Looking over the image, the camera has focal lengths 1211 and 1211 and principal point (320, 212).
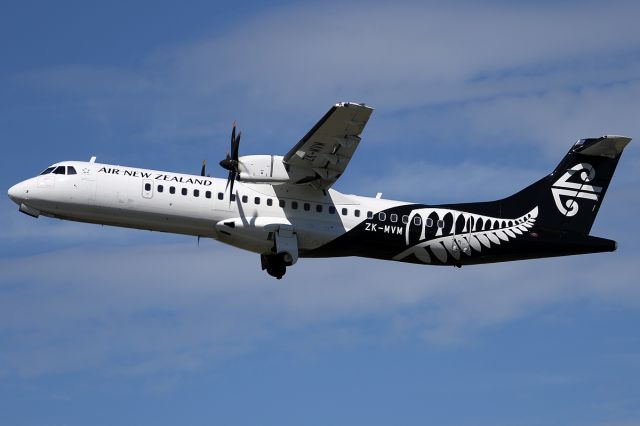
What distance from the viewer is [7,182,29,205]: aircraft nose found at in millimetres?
37031

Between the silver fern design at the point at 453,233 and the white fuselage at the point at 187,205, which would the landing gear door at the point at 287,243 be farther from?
the silver fern design at the point at 453,233

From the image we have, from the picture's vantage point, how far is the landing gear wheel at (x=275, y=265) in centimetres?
3834

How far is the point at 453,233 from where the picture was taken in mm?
38938

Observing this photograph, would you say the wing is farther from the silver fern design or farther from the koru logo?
the koru logo

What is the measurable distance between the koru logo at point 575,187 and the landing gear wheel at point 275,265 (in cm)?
947

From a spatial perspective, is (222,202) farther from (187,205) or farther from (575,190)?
(575,190)

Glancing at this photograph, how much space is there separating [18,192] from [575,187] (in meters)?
18.1

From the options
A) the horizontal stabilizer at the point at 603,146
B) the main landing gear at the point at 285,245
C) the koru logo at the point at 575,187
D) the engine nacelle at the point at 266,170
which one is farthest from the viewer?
the koru logo at the point at 575,187

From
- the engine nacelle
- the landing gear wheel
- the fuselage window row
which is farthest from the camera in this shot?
the landing gear wheel

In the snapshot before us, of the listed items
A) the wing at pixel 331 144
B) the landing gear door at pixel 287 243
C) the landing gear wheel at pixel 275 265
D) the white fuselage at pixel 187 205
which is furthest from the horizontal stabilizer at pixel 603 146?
the landing gear wheel at pixel 275 265

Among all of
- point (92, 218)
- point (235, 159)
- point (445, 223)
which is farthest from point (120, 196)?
point (445, 223)

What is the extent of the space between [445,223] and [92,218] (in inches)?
440

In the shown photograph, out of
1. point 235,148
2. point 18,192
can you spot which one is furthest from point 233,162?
point 18,192

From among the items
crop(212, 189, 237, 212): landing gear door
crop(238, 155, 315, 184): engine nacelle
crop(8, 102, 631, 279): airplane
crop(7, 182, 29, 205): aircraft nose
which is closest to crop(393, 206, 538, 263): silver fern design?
crop(8, 102, 631, 279): airplane
